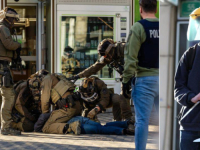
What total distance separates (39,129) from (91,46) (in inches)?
144

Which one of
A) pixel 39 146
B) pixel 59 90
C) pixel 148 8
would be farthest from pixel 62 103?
pixel 148 8

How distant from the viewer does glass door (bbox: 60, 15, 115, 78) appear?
11195 mm

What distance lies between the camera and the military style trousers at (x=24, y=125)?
8227 millimetres

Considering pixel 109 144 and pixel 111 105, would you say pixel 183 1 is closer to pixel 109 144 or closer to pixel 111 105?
pixel 109 144

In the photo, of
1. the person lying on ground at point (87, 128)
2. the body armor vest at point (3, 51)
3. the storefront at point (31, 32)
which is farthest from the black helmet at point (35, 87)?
the storefront at point (31, 32)

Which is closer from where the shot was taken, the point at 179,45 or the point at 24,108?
the point at 179,45

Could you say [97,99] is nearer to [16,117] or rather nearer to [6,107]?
[16,117]

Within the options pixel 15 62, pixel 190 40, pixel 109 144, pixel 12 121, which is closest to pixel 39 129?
pixel 12 121


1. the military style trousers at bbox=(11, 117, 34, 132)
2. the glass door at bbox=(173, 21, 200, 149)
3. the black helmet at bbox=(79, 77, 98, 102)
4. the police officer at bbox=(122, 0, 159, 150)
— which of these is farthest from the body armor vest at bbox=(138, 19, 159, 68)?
the military style trousers at bbox=(11, 117, 34, 132)

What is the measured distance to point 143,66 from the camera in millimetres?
5156

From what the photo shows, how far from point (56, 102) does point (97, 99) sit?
0.71 meters

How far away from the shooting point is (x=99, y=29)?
37.2 ft

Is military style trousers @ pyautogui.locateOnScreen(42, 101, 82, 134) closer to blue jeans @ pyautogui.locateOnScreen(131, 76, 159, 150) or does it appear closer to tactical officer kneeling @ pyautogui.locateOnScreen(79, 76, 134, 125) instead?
tactical officer kneeling @ pyautogui.locateOnScreen(79, 76, 134, 125)

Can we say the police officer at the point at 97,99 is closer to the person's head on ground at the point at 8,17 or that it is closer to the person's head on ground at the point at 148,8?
the person's head on ground at the point at 8,17
